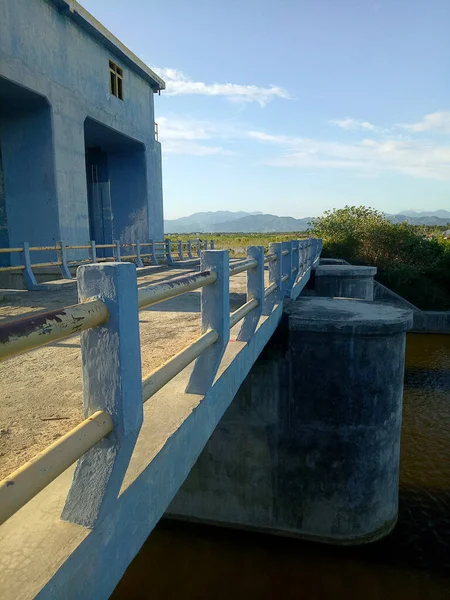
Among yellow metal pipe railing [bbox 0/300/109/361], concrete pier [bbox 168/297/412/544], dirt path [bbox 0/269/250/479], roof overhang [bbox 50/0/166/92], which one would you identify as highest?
roof overhang [bbox 50/0/166/92]

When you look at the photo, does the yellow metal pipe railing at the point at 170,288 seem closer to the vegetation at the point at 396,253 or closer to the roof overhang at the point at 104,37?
the roof overhang at the point at 104,37

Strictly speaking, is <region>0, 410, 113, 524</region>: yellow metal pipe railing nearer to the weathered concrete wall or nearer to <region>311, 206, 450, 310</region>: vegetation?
the weathered concrete wall

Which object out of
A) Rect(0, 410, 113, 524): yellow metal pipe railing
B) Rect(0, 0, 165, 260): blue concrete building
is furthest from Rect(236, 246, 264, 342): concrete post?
Rect(0, 0, 165, 260): blue concrete building

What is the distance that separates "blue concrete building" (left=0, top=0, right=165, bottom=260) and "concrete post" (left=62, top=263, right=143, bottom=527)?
1247cm

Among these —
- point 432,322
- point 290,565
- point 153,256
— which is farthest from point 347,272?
point 432,322

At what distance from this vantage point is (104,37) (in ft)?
50.4

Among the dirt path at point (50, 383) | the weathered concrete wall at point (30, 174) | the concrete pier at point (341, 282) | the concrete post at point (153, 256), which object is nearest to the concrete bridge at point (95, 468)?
the dirt path at point (50, 383)

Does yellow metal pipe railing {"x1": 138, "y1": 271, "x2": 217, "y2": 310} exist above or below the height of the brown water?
above

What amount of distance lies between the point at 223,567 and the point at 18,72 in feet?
42.2

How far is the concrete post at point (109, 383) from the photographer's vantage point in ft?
5.39

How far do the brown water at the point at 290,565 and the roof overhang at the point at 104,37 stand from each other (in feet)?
48.1

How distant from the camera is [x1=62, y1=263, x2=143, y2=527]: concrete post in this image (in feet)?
5.39

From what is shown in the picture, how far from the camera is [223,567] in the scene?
24.2 feet

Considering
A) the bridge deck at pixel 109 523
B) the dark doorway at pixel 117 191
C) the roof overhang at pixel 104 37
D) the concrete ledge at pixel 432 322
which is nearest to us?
the bridge deck at pixel 109 523
